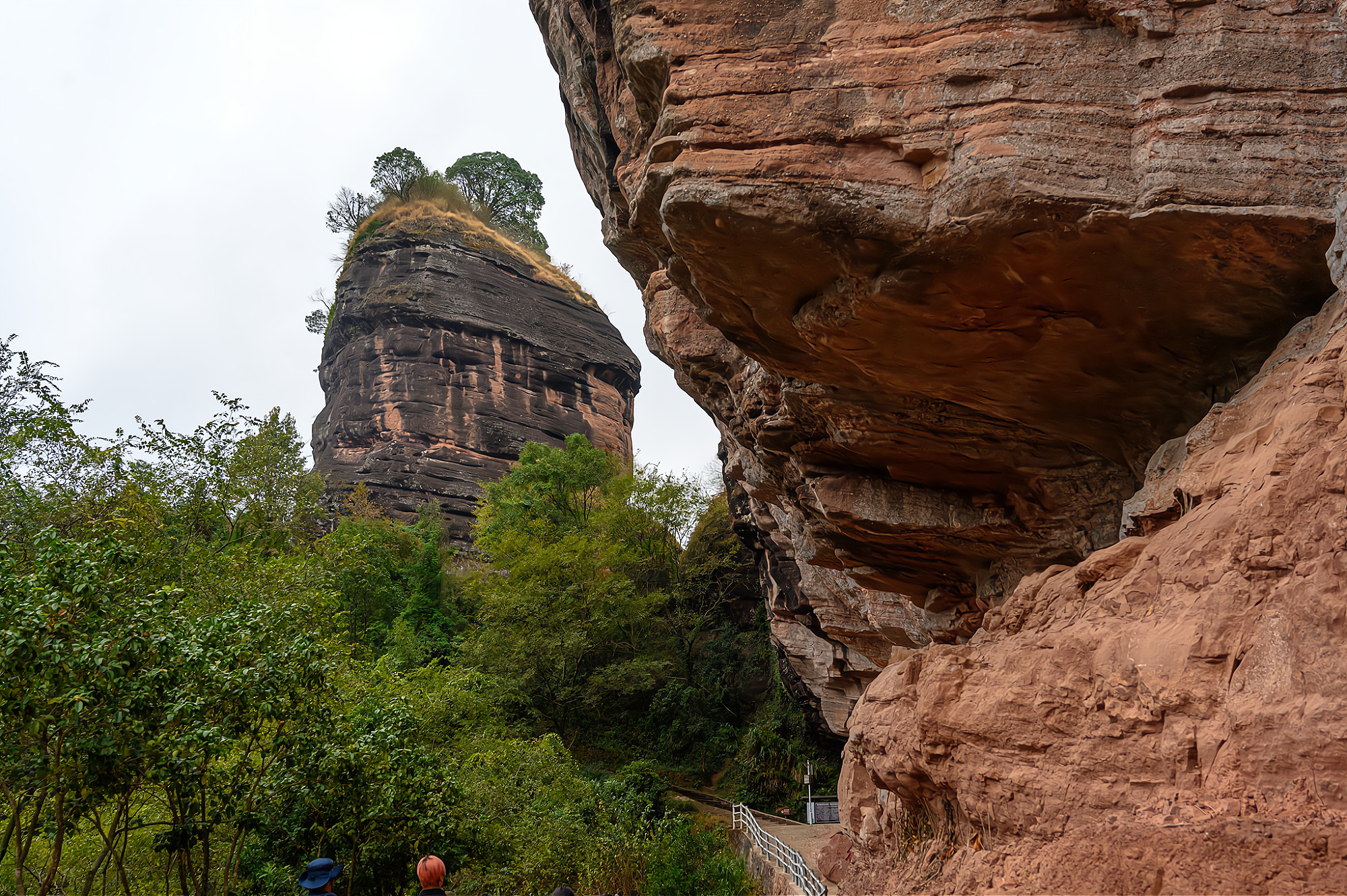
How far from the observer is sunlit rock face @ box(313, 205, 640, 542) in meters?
34.9

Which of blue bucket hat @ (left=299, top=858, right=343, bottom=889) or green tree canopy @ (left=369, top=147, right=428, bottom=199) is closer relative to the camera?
blue bucket hat @ (left=299, top=858, right=343, bottom=889)

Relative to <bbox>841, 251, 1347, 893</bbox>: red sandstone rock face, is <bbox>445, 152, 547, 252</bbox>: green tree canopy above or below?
above

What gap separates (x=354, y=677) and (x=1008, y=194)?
14.1 metres

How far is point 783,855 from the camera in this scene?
14.1 metres

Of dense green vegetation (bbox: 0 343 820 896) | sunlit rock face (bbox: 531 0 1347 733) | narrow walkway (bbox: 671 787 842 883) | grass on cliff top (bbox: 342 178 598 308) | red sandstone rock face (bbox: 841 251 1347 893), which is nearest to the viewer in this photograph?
red sandstone rock face (bbox: 841 251 1347 893)

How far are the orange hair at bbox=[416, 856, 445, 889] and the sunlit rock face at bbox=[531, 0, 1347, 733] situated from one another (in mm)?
4674

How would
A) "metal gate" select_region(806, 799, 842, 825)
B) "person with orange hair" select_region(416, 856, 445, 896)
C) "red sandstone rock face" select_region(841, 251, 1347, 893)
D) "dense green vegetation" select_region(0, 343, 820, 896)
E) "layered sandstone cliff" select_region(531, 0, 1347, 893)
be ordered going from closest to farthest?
"red sandstone rock face" select_region(841, 251, 1347, 893), "layered sandstone cliff" select_region(531, 0, 1347, 893), "person with orange hair" select_region(416, 856, 445, 896), "dense green vegetation" select_region(0, 343, 820, 896), "metal gate" select_region(806, 799, 842, 825)

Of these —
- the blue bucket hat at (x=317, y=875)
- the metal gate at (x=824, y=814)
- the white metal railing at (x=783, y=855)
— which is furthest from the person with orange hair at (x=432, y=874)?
the metal gate at (x=824, y=814)

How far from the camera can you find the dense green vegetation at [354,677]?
23.6 ft

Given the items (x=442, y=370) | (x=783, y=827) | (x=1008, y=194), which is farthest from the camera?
(x=442, y=370)

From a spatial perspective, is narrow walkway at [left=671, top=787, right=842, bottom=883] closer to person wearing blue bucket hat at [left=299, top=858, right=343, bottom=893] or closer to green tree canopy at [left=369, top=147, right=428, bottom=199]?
person wearing blue bucket hat at [left=299, top=858, right=343, bottom=893]

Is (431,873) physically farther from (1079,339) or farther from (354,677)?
(354,677)

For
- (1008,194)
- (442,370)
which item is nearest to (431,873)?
(1008,194)

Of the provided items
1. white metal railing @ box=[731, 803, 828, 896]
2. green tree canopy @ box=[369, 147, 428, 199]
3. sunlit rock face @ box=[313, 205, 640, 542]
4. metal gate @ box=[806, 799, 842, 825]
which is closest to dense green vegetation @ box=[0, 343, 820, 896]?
white metal railing @ box=[731, 803, 828, 896]
